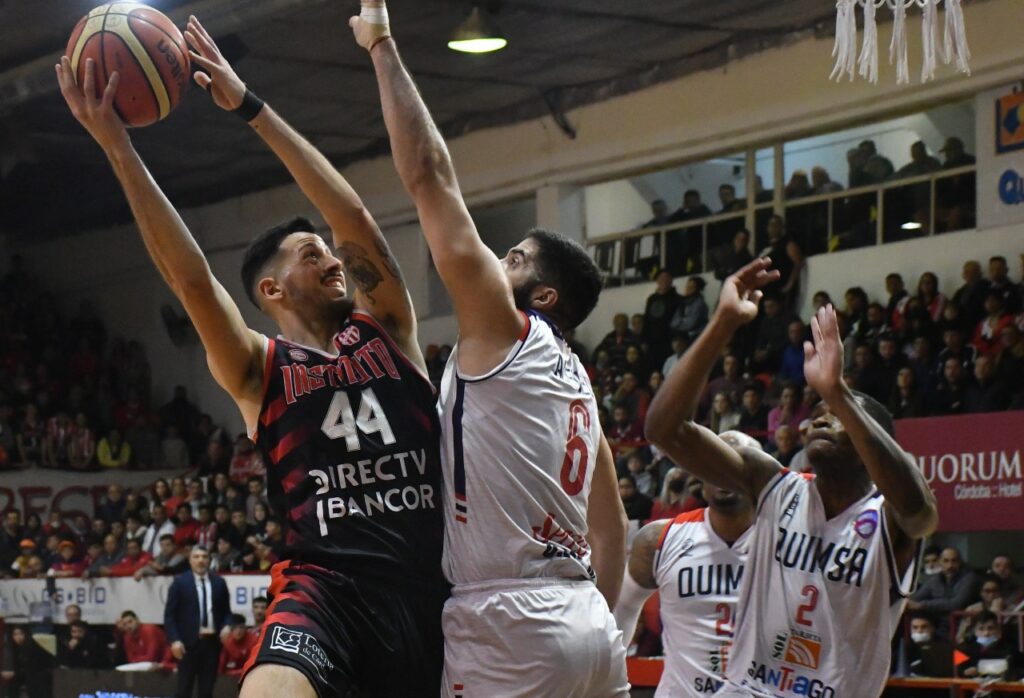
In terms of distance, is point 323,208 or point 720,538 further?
point 720,538

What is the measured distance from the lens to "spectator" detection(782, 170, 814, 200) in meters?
16.5

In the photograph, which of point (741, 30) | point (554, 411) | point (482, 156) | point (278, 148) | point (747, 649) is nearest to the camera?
point (554, 411)

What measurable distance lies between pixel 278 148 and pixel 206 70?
0.37 m

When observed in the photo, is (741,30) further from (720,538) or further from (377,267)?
(377,267)

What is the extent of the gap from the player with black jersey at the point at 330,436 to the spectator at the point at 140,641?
12439 mm

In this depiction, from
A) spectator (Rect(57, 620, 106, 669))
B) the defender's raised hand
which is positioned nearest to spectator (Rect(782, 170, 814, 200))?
spectator (Rect(57, 620, 106, 669))

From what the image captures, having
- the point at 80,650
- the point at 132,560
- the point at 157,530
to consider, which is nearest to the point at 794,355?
the point at 80,650

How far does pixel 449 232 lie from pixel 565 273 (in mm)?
650

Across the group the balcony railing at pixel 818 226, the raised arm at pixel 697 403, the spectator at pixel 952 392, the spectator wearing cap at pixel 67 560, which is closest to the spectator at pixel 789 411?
the spectator at pixel 952 392

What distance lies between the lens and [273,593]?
4.43 metres

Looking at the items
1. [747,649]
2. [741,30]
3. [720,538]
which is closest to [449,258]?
[747,649]

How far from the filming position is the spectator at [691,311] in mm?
16266

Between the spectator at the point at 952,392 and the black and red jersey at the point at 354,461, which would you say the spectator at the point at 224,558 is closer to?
the spectator at the point at 952,392

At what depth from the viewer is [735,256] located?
53.7 ft
